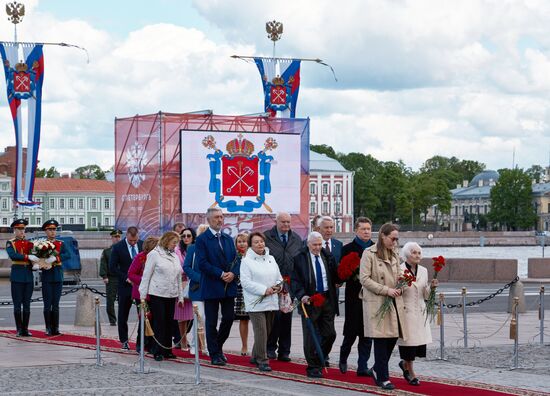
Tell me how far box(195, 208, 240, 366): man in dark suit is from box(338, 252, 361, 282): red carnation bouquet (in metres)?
1.97

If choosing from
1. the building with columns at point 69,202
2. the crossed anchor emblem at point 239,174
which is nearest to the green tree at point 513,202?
the building with columns at point 69,202

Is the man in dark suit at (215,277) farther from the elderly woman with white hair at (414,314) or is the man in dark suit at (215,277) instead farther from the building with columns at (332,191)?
the building with columns at (332,191)

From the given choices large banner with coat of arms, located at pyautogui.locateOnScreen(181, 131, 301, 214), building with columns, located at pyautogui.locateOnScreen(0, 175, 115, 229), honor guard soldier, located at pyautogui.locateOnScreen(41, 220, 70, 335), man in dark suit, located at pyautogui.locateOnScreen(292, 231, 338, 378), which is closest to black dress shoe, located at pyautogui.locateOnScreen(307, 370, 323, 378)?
man in dark suit, located at pyautogui.locateOnScreen(292, 231, 338, 378)

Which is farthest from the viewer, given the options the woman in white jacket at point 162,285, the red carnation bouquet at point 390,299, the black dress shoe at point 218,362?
the woman in white jacket at point 162,285

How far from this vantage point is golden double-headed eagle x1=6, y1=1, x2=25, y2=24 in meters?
54.2

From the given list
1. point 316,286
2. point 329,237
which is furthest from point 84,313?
point 316,286

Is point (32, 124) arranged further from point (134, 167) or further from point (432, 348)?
point (432, 348)

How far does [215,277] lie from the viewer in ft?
47.6

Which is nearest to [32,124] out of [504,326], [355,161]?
[504,326]

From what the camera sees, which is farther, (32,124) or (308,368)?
(32,124)

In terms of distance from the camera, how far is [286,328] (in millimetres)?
14602

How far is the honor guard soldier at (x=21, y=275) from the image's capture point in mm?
18016

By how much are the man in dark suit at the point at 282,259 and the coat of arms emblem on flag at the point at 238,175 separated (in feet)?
106

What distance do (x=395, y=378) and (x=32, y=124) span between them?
3771 centimetres
